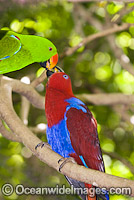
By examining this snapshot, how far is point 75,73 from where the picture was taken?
3.05 m

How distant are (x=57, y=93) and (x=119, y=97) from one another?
1.15 meters

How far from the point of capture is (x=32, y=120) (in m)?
2.65

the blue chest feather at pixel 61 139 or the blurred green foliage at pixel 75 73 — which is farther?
the blurred green foliage at pixel 75 73

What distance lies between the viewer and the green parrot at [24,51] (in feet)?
4.56

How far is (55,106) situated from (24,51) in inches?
12.4

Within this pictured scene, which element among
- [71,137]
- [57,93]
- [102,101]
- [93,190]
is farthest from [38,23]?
[93,190]

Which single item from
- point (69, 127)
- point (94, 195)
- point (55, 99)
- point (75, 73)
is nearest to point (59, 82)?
point (55, 99)

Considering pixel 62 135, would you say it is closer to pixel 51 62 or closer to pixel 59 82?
pixel 59 82

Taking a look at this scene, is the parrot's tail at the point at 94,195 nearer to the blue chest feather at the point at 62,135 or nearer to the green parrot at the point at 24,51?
the blue chest feather at the point at 62,135

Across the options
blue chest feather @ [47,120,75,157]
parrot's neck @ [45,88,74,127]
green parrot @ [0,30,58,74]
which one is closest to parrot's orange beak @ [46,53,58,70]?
green parrot @ [0,30,58,74]

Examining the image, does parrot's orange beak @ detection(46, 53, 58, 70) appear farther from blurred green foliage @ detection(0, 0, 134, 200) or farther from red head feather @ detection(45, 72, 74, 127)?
blurred green foliage @ detection(0, 0, 134, 200)

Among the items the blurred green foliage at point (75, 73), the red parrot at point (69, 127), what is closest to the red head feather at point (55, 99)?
the red parrot at point (69, 127)

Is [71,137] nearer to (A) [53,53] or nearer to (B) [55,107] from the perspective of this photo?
(B) [55,107]

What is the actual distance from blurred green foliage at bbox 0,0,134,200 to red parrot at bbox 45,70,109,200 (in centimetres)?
30
